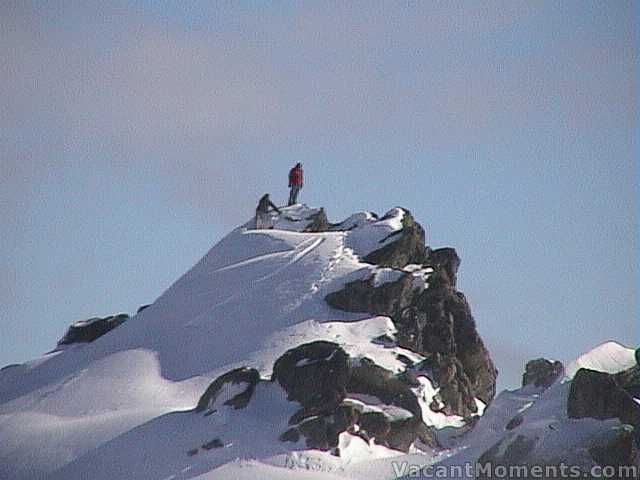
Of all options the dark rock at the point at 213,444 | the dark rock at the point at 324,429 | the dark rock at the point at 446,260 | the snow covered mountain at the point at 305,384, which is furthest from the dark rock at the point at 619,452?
the dark rock at the point at 446,260

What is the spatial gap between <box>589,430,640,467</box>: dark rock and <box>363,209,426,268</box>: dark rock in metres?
21.6

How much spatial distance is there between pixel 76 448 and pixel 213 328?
33.4 ft

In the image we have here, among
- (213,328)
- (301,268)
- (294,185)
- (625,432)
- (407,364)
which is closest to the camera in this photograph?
(625,432)

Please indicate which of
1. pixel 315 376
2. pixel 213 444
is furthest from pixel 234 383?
pixel 213 444

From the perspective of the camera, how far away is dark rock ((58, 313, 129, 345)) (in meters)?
59.6

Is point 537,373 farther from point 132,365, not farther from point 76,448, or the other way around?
point 76,448

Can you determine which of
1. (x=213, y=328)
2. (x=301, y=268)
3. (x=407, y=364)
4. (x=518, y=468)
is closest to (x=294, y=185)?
(x=301, y=268)

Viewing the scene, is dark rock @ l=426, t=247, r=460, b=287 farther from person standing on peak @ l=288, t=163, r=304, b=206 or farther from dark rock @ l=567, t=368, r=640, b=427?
dark rock @ l=567, t=368, r=640, b=427

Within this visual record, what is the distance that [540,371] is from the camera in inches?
2158

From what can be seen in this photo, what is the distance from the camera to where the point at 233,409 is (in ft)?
148

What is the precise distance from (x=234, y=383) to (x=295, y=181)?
782 inches

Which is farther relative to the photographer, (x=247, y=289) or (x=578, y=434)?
(x=247, y=289)

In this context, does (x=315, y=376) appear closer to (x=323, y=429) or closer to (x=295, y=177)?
(x=323, y=429)

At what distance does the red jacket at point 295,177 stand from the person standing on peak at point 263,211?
141cm
